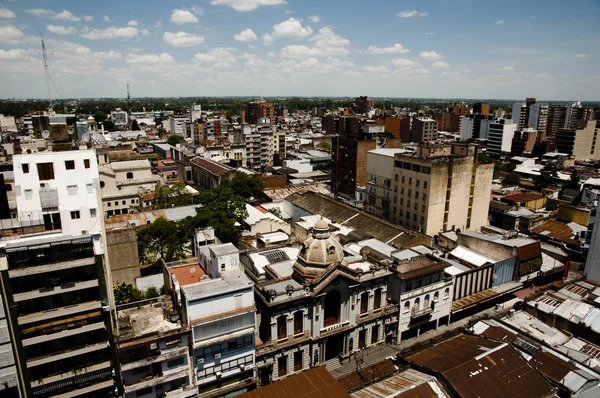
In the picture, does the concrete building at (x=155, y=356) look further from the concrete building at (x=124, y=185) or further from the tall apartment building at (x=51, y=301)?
the concrete building at (x=124, y=185)

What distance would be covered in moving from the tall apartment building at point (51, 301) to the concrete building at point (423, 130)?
165 meters

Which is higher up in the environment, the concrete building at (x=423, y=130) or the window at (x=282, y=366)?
the concrete building at (x=423, y=130)

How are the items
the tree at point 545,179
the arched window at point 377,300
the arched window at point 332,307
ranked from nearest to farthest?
the arched window at point 332,307 → the arched window at point 377,300 → the tree at point 545,179

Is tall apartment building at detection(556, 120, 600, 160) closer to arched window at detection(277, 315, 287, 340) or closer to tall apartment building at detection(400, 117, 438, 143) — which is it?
tall apartment building at detection(400, 117, 438, 143)

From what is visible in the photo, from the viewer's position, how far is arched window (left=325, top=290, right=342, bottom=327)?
40.3 metres

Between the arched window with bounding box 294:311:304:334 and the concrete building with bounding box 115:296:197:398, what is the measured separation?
10.5m

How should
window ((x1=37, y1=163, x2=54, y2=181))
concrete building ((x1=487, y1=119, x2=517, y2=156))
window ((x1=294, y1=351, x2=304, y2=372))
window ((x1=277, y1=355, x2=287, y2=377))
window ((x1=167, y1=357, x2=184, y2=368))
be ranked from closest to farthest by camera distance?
window ((x1=37, y1=163, x2=54, y2=181))
window ((x1=167, y1=357, x2=184, y2=368))
window ((x1=277, y1=355, x2=287, y2=377))
window ((x1=294, y1=351, x2=304, y2=372))
concrete building ((x1=487, y1=119, x2=517, y2=156))

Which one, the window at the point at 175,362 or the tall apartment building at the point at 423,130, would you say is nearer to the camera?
the window at the point at 175,362

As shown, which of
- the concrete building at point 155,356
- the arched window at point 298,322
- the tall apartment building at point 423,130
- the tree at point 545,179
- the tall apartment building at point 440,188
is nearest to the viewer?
the concrete building at point 155,356

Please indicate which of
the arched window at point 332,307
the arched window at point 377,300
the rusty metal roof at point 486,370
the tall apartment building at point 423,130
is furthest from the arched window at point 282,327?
the tall apartment building at point 423,130

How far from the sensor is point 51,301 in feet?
90.2

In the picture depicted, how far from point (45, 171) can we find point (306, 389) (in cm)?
2669

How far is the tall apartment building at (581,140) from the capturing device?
147 meters

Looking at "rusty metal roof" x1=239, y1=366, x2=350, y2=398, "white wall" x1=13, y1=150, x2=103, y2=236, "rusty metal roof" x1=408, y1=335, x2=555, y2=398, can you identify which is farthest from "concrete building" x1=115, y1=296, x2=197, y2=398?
"rusty metal roof" x1=408, y1=335, x2=555, y2=398
